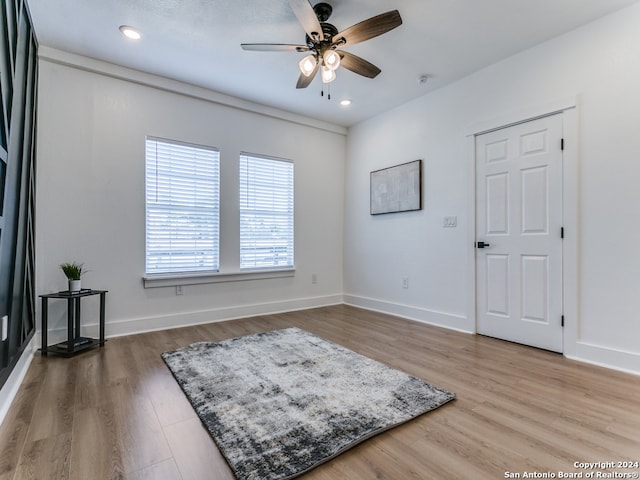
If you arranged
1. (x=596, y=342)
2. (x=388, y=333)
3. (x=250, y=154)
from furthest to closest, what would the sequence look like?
(x=250, y=154) < (x=388, y=333) < (x=596, y=342)

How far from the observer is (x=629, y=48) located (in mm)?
2447

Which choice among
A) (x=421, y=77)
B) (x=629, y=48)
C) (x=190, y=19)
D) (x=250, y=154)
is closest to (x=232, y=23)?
(x=190, y=19)

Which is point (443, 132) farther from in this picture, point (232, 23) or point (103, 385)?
point (103, 385)

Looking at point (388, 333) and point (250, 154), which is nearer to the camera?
point (388, 333)

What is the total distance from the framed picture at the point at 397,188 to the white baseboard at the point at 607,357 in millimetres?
2090

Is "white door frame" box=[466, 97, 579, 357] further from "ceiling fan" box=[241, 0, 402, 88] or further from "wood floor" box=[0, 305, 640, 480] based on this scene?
"ceiling fan" box=[241, 0, 402, 88]

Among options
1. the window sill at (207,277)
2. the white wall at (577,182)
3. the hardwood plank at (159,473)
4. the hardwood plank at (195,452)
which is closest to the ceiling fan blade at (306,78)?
the white wall at (577,182)

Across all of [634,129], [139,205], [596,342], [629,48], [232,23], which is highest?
[232,23]

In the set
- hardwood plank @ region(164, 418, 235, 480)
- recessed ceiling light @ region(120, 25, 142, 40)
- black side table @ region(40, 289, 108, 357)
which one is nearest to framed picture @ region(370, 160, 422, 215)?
recessed ceiling light @ region(120, 25, 142, 40)

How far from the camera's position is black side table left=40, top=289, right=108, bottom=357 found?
2.73 meters

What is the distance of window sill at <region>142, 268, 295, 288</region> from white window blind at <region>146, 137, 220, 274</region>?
0.09 meters

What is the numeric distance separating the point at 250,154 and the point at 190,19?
179 centimetres

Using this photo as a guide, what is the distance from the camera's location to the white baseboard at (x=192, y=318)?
10.6 feet

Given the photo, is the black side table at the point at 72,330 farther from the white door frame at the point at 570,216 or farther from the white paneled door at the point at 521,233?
the white door frame at the point at 570,216
